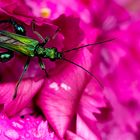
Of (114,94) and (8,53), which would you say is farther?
Answer: (114,94)

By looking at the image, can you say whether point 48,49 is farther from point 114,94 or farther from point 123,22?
point 123,22

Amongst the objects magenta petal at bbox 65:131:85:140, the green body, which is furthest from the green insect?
magenta petal at bbox 65:131:85:140

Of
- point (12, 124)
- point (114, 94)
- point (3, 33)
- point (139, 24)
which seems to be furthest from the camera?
point (139, 24)

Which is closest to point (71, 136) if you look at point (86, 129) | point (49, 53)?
point (86, 129)

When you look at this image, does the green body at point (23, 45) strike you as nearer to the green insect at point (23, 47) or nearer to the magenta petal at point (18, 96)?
the green insect at point (23, 47)

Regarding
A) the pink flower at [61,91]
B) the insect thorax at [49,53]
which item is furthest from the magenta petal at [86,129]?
the insect thorax at [49,53]

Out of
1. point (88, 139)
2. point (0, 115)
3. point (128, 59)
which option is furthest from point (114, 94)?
point (0, 115)

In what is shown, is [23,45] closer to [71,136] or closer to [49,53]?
[49,53]

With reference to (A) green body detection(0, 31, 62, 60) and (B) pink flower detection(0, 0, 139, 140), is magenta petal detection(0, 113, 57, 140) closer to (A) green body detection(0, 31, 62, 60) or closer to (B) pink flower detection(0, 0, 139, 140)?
(B) pink flower detection(0, 0, 139, 140)
